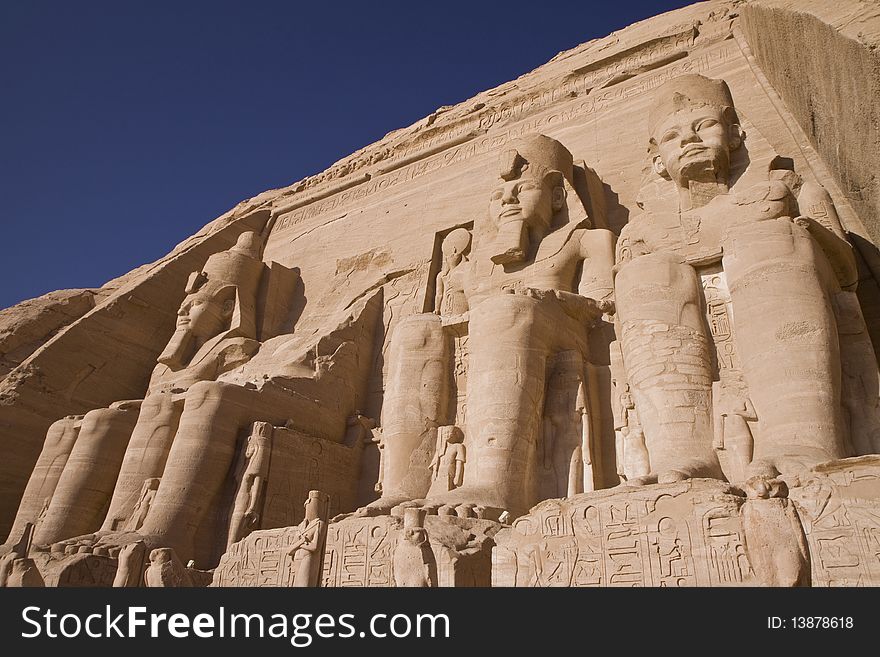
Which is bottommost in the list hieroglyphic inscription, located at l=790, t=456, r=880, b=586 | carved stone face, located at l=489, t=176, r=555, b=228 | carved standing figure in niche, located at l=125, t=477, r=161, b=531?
hieroglyphic inscription, located at l=790, t=456, r=880, b=586

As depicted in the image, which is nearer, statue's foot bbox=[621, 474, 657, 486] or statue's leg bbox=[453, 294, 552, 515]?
statue's foot bbox=[621, 474, 657, 486]

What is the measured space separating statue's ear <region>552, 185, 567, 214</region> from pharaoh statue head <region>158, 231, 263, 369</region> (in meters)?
3.28

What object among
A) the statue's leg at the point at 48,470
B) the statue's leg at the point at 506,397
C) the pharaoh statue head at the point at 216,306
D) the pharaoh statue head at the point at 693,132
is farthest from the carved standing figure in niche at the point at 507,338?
the statue's leg at the point at 48,470

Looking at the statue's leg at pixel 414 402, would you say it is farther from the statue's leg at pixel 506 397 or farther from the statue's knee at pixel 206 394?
the statue's knee at pixel 206 394

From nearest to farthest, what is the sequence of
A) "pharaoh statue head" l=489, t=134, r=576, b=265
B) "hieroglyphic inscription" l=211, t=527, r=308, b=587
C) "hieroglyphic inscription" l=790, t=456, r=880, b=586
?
"hieroglyphic inscription" l=790, t=456, r=880, b=586
"hieroglyphic inscription" l=211, t=527, r=308, b=587
"pharaoh statue head" l=489, t=134, r=576, b=265

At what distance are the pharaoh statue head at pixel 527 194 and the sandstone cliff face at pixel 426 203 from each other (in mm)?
405

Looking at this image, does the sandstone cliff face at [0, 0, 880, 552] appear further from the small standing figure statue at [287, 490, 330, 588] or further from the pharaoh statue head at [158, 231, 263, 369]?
the small standing figure statue at [287, 490, 330, 588]

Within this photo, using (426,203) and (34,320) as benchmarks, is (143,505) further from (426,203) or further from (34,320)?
(426,203)

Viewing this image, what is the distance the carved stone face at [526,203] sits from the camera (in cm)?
555

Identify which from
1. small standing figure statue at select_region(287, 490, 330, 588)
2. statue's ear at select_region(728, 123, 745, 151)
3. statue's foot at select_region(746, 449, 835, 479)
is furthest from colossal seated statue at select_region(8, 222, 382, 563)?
statue's ear at select_region(728, 123, 745, 151)

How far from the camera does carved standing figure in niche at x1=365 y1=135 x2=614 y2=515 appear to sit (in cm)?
393

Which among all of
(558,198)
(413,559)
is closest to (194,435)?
(413,559)

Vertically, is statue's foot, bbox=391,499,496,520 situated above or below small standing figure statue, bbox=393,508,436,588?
above

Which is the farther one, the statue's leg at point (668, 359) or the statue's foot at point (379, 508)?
the statue's foot at point (379, 508)
